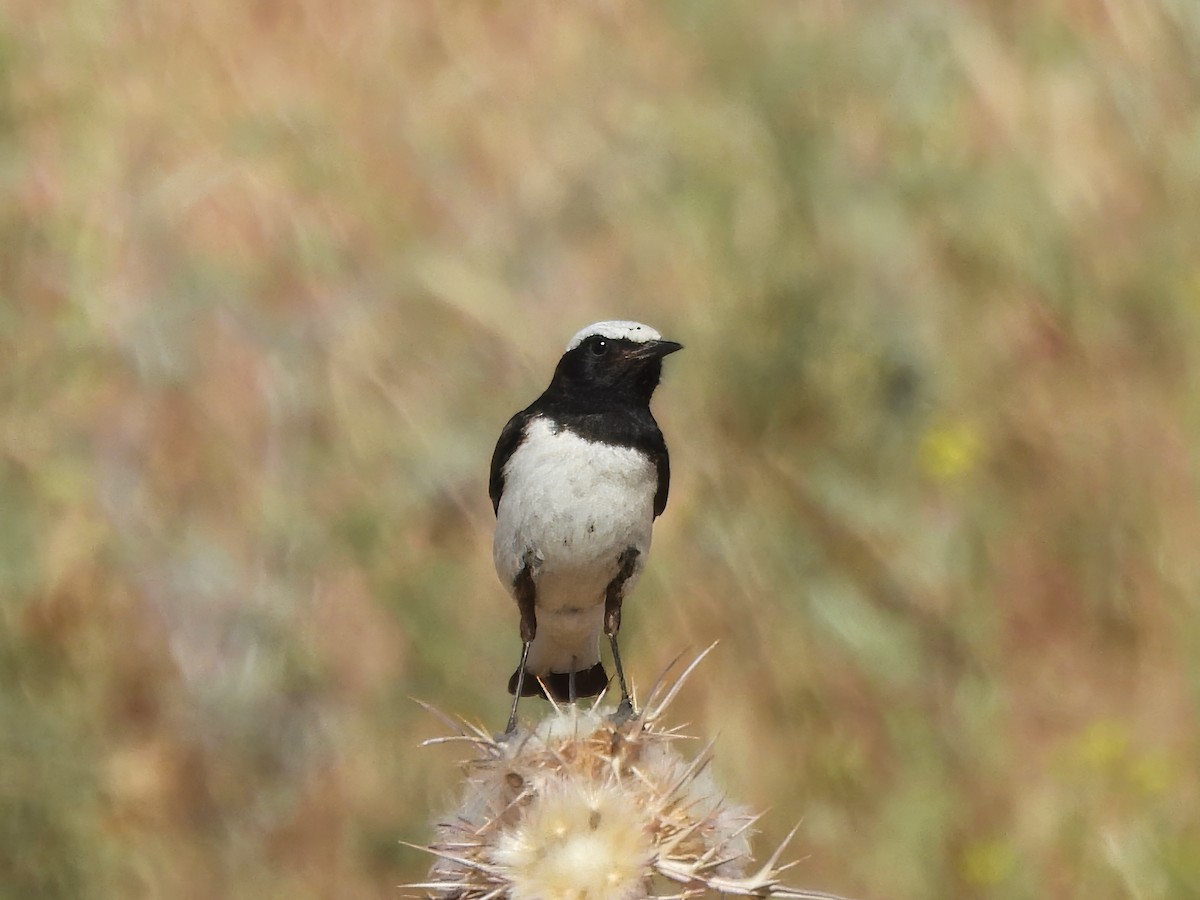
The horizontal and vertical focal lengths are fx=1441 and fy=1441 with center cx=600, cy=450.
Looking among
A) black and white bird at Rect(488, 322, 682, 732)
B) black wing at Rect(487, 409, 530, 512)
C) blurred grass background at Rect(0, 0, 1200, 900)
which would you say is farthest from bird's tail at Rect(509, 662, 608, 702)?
blurred grass background at Rect(0, 0, 1200, 900)

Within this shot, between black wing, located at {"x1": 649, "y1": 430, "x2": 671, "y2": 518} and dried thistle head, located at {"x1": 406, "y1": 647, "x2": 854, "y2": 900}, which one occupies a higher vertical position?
black wing, located at {"x1": 649, "y1": 430, "x2": 671, "y2": 518}

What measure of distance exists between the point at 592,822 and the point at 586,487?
0.94 m

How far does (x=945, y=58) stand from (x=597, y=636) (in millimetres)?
4853

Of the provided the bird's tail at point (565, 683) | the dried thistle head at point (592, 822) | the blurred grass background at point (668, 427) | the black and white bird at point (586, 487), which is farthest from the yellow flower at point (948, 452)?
the dried thistle head at point (592, 822)

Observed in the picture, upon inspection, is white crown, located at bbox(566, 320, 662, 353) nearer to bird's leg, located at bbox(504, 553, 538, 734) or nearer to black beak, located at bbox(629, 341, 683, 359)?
black beak, located at bbox(629, 341, 683, 359)

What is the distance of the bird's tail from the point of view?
12.2ft

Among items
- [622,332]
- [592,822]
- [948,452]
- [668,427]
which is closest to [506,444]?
[622,332]

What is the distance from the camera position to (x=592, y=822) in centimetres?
258

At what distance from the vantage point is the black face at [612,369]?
3281mm

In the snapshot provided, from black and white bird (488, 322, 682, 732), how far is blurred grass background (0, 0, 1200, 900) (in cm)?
207

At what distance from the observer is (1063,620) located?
698 cm

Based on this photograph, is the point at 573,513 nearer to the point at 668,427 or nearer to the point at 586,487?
the point at 586,487

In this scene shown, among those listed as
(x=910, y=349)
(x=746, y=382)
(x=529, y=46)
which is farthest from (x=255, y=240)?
(x=910, y=349)

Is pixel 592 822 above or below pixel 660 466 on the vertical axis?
below
